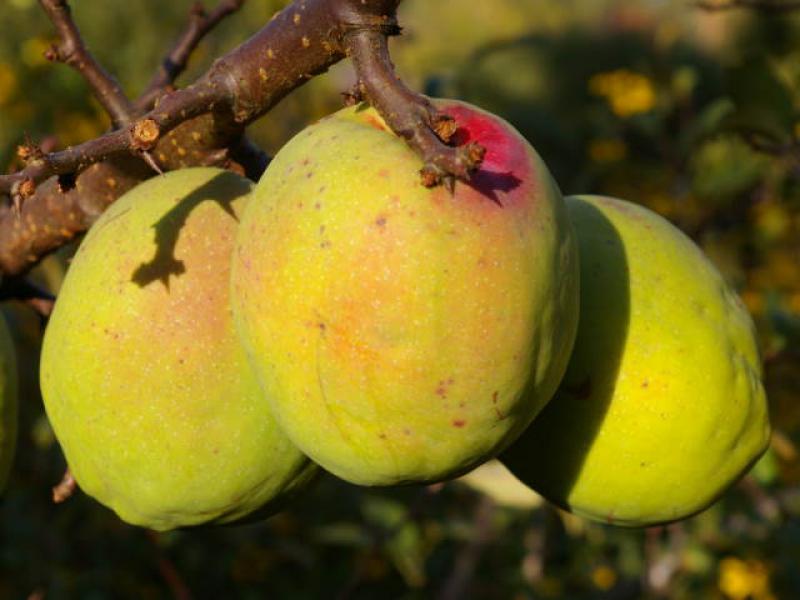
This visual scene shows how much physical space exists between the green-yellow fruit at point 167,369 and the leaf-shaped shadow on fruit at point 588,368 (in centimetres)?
25

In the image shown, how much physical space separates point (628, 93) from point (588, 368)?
317 centimetres

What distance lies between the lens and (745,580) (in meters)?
3.27

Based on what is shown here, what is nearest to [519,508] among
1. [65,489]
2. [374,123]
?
[65,489]

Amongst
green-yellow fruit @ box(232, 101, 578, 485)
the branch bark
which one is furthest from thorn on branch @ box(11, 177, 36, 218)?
green-yellow fruit @ box(232, 101, 578, 485)

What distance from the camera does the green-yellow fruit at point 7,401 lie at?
1210 millimetres

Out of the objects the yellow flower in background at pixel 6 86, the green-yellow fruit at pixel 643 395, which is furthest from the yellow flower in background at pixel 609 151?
the green-yellow fruit at pixel 643 395

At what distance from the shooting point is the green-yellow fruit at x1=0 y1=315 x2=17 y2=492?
3.97ft

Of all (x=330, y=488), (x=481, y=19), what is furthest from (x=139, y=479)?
(x=481, y=19)

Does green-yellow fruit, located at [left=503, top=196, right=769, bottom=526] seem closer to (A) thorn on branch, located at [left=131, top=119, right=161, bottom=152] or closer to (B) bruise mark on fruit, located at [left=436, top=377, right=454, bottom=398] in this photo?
(B) bruise mark on fruit, located at [left=436, top=377, right=454, bottom=398]

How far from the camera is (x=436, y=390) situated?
0.88m

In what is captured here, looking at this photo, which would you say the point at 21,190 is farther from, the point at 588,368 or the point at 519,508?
the point at 519,508

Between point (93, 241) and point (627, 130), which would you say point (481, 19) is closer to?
point (627, 130)

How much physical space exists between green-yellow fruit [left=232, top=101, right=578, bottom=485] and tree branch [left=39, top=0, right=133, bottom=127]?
37 cm

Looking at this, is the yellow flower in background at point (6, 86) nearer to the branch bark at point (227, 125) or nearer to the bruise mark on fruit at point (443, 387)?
the branch bark at point (227, 125)
